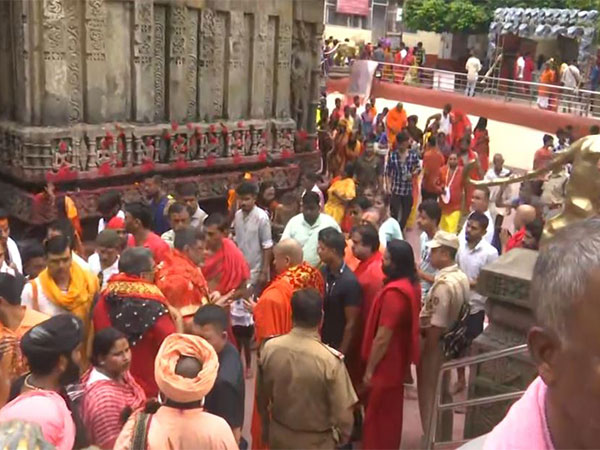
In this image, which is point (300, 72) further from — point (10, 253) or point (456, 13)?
A: point (456, 13)

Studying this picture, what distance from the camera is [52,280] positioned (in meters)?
4.36

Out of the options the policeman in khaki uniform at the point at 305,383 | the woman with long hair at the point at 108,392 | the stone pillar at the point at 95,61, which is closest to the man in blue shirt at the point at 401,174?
the stone pillar at the point at 95,61

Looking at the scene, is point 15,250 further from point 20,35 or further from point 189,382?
point 20,35

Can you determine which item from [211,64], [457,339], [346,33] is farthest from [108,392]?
[346,33]

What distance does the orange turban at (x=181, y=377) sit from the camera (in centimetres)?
282

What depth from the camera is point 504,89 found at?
950 inches

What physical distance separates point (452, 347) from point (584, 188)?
1437 millimetres

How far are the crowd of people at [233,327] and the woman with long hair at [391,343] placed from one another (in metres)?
0.01

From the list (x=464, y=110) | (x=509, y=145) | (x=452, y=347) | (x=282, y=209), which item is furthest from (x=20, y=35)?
(x=464, y=110)

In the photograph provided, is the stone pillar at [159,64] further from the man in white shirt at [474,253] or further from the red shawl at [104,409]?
the red shawl at [104,409]

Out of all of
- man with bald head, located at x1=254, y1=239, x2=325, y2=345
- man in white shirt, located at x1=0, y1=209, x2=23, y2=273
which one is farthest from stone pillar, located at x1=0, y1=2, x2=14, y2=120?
man with bald head, located at x1=254, y1=239, x2=325, y2=345

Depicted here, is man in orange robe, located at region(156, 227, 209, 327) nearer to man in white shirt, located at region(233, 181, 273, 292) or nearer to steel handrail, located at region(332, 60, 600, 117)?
man in white shirt, located at region(233, 181, 273, 292)

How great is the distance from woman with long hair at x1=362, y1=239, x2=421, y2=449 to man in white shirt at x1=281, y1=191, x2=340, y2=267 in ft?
4.97

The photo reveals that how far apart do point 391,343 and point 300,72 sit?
8492 mm
